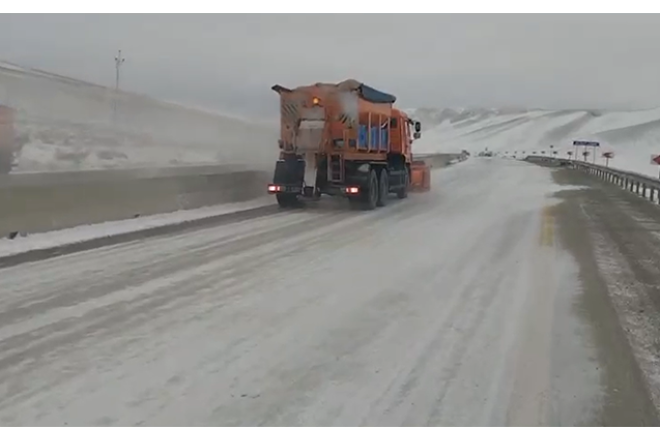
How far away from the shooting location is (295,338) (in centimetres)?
651

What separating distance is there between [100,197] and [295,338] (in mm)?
9196

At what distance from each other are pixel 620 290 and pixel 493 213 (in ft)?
31.7

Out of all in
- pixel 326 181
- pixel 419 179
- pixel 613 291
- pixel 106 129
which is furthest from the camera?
pixel 106 129

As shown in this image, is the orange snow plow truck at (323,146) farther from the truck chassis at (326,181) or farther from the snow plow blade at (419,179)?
the snow plow blade at (419,179)

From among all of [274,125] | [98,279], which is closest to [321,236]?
Answer: [98,279]

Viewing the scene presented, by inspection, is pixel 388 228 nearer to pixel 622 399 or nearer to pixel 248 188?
pixel 248 188

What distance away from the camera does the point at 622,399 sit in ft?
16.8

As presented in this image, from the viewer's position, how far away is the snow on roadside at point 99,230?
37.6 ft

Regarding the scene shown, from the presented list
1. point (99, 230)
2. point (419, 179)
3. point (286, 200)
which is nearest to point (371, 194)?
point (286, 200)

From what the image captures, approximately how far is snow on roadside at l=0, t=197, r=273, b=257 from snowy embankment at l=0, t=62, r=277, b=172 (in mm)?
10954

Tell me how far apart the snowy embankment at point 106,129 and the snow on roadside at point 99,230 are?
11.0m

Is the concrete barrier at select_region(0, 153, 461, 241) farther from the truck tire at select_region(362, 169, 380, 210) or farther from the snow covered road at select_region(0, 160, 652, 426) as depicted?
the truck tire at select_region(362, 169, 380, 210)

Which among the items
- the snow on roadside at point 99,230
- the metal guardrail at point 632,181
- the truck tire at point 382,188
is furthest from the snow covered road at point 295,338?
the metal guardrail at point 632,181

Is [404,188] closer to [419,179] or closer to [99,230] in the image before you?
[419,179]
